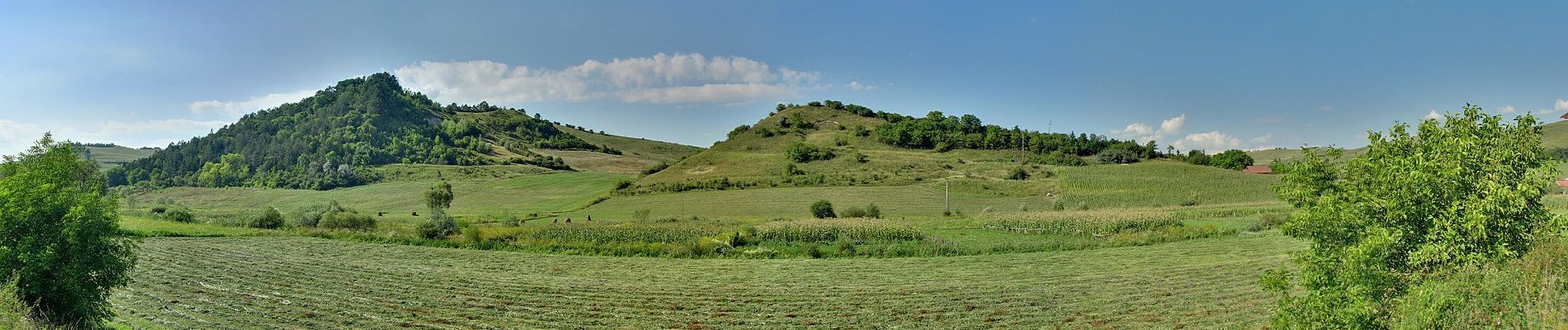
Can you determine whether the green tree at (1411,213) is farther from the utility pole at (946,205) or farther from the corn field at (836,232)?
the utility pole at (946,205)

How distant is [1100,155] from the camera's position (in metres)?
95.9

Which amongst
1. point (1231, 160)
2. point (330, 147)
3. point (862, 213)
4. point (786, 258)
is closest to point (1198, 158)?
point (1231, 160)

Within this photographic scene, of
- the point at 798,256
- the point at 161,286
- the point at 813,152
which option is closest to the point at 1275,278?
the point at 798,256

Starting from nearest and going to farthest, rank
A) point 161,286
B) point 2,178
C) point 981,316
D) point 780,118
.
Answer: point 2,178
point 981,316
point 161,286
point 780,118

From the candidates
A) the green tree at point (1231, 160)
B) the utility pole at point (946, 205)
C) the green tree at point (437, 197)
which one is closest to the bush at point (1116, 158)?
the green tree at point (1231, 160)

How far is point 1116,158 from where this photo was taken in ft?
312

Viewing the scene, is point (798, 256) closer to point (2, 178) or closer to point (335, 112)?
point (2, 178)

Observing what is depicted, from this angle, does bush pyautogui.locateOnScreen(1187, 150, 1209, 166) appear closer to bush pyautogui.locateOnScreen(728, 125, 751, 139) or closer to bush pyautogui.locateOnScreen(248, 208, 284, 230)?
bush pyautogui.locateOnScreen(728, 125, 751, 139)

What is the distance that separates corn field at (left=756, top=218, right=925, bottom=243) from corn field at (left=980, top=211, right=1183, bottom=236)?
762cm

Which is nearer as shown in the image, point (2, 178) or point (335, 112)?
point (2, 178)

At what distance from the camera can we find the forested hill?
5241 inches

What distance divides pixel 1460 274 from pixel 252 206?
129946 mm

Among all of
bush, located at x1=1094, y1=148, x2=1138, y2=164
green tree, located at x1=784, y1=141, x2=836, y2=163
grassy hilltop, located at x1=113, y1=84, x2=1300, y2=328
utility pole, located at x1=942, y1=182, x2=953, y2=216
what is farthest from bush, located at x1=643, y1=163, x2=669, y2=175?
bush, located at x1=1094, y1=148, x2=1138, y2=164

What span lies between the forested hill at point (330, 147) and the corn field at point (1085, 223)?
11392 cm
